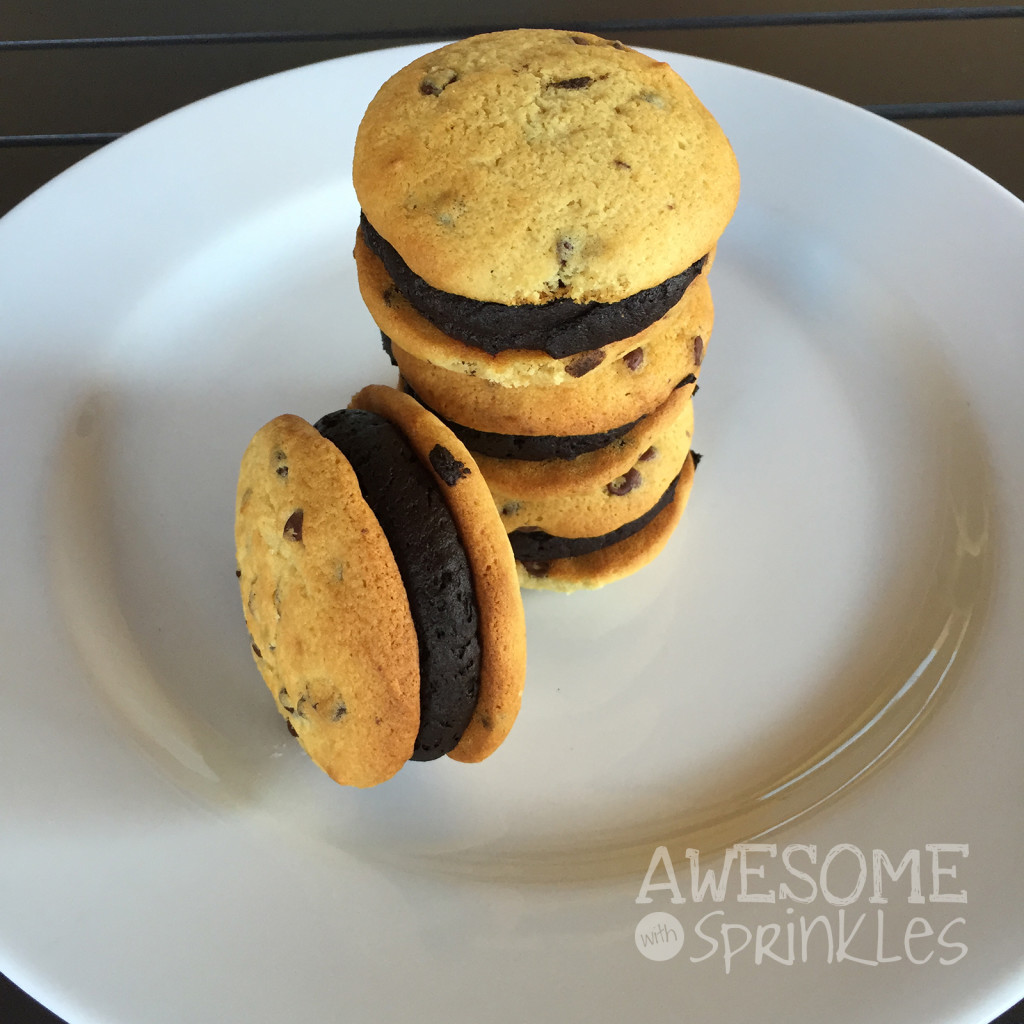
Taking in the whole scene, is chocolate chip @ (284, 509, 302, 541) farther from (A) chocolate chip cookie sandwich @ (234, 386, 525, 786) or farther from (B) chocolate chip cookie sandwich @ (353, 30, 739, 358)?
(B) chocolate chip cookie sandwich @ (353, 30, 739, 358)

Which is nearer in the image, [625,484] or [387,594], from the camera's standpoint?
[387,594]

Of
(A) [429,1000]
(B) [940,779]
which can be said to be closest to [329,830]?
(A) [429,1000]

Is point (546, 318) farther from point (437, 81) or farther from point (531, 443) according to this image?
point (437, 81)

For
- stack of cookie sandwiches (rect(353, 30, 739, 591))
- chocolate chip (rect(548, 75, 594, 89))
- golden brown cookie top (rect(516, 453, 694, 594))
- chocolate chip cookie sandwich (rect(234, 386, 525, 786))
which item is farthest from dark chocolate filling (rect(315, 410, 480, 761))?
chocolate chip (rect(548, 75, 594, 89))

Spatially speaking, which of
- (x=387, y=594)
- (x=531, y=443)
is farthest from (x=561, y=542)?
(x=387, y=594)

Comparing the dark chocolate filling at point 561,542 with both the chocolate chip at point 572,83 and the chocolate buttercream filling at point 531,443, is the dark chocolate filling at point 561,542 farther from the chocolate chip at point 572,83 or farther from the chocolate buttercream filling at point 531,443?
the chocolate chip at point 572,83

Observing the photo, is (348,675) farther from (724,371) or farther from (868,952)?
(724,371)
